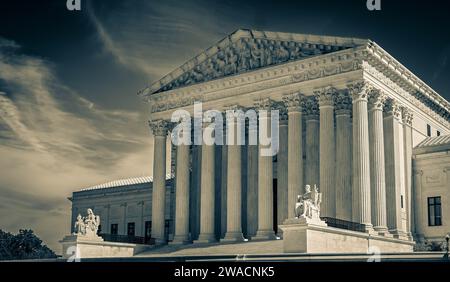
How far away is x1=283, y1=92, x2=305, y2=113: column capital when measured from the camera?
4988 cm

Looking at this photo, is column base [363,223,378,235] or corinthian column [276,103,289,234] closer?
column base [363,223,378,235]

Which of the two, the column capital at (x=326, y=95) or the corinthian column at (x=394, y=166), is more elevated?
the column capital at (x=326, y=95)

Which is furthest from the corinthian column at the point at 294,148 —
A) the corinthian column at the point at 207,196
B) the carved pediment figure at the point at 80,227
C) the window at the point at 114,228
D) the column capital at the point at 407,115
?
the window at the point at 114,228

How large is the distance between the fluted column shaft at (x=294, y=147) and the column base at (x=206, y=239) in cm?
687

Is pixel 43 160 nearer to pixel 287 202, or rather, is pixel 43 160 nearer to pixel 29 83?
pixel 29 83

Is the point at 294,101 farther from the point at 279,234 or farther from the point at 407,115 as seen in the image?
the point at 279,234

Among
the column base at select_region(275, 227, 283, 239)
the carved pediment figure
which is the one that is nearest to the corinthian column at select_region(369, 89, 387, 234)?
the column base at select_region(275, 227, 283, 239)

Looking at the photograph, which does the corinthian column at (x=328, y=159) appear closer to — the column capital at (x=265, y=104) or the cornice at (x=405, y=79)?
the cornice at (x=405, y=79)

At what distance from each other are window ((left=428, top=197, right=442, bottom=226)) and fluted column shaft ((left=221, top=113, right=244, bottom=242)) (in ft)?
46.8

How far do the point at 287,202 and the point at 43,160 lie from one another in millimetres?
18412

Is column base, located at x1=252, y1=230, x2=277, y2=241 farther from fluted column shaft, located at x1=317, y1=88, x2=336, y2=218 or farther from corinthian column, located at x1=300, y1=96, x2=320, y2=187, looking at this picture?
corinthian column, located at x1=300, y1=96, x2=320, y2=187

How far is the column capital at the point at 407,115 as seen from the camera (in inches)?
2056

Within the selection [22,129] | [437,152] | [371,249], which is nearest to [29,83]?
[22,129]

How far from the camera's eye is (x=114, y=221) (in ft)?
254
